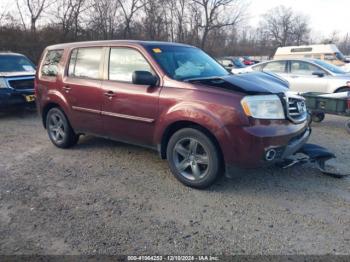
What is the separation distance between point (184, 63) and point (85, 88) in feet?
5.27

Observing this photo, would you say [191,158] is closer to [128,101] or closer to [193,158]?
[193,158]

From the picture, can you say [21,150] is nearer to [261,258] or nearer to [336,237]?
[261,258]

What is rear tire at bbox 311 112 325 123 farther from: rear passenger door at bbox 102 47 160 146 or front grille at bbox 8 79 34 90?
front grille at bbox 8 79 34 90

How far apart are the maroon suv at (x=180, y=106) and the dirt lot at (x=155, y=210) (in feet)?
1.49

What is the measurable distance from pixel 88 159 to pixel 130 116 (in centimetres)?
129

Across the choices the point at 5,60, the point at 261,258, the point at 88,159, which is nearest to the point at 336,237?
the point at 261,258

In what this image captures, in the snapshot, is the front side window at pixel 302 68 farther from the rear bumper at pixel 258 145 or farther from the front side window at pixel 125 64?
the front side window at pixel 125 64

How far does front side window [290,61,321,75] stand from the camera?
9641 millimetres

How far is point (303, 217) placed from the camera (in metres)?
3.38

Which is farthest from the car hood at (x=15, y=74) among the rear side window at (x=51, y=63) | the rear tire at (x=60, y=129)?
the rear tire at (x=60, y=129)

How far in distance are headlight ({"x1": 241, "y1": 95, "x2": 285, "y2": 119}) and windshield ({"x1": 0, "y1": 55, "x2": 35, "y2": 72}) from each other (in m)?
8.12

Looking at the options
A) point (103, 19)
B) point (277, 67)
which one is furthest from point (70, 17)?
point (277, 67)

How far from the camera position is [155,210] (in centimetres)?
357

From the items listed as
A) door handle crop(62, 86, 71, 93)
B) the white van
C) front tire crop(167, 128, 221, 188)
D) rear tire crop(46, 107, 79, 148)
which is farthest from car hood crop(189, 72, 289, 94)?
the white van
